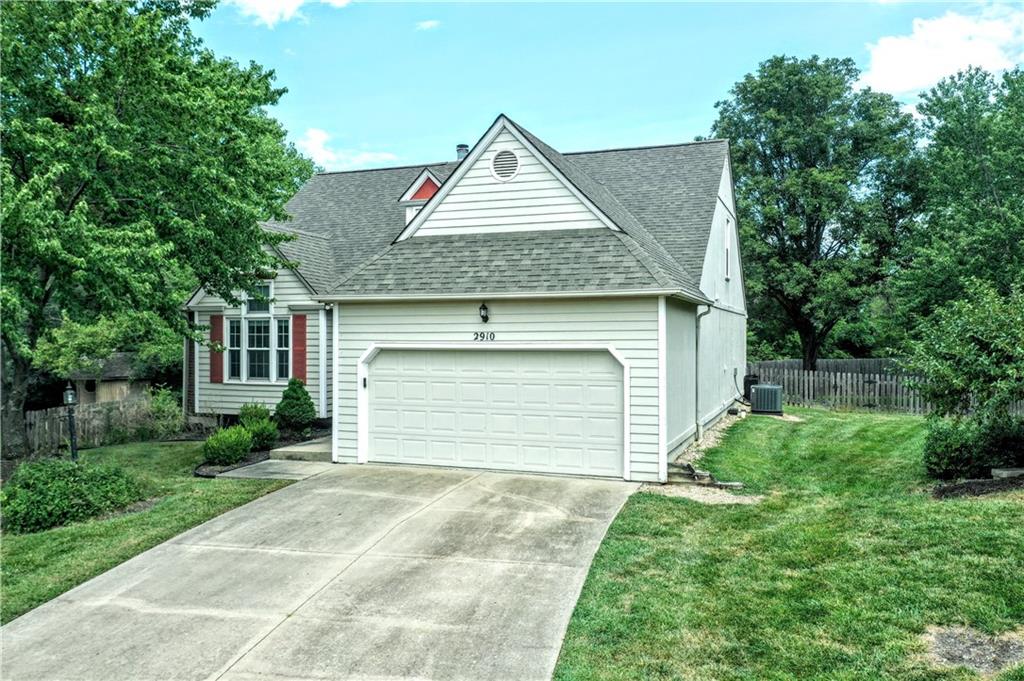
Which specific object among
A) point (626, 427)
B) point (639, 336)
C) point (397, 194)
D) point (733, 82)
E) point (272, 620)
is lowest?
point (272, 620)

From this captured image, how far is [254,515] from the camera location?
895 cm

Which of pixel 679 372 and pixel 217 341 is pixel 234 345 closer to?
pixel 217 341

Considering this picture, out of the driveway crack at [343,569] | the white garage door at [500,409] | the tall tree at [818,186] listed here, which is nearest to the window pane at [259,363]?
the white garage door at [500,409]

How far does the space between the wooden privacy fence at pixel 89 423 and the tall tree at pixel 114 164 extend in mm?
2581

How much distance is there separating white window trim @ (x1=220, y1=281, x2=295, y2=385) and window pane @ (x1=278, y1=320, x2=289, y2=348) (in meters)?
0.07

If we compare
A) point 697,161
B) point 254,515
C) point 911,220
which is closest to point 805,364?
point 911,220

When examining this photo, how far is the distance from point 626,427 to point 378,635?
6.01 metres

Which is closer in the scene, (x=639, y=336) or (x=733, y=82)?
(x=639, y=336)

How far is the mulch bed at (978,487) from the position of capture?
8461 mm

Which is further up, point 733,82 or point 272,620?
point 733,82

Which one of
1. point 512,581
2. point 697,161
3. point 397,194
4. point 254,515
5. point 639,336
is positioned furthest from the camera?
point 397,194

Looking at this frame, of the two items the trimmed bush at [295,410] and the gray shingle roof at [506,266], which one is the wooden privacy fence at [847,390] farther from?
the trimmed bush at [295,410]

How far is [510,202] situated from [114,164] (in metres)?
6.39

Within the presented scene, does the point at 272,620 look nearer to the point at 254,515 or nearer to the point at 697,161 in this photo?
the point at 254,515
